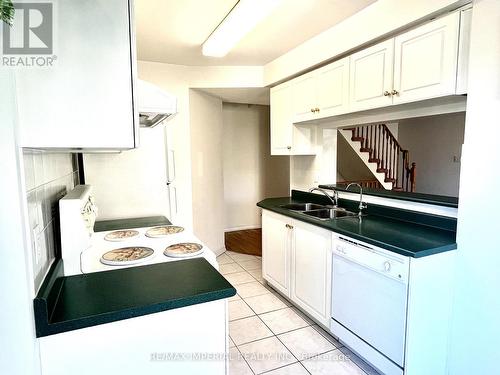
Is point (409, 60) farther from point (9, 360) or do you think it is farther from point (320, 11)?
point (9, 360)

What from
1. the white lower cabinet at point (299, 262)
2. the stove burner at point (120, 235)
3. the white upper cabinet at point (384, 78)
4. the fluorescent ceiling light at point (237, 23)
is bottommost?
the white lower cabinet at point (299, 262)

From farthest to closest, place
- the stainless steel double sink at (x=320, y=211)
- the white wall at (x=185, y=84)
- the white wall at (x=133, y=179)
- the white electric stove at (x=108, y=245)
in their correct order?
the white wall at (x=185, y=84) < the stainless steel double sink at (x=320, y=211) < the white wall at (x=133, y=179) < the white electric stove at (x=108, y=245)

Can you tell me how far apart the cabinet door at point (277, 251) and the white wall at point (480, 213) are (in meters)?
1.39

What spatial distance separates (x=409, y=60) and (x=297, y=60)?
1308mm

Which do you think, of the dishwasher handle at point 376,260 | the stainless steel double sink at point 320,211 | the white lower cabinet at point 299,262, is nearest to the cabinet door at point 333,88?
the stainless steel double sink at point 320,211

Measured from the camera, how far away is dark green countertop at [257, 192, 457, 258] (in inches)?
67.5

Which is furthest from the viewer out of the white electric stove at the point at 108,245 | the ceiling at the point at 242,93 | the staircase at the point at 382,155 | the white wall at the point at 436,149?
the white wall at the point at 436,149

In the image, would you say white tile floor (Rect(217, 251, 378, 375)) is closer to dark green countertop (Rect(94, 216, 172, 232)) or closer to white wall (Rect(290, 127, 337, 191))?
dark green countertop (Rect(94, 216, 172, 232))

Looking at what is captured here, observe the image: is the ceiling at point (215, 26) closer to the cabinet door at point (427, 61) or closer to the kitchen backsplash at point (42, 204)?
the cabinet door at point (427, 61)

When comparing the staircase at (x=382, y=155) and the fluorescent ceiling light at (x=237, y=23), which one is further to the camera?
the staircase at (x=382, y=155)

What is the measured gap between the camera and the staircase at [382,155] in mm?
5066

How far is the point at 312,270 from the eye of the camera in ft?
8.23

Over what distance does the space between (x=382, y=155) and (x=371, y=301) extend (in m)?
4.11

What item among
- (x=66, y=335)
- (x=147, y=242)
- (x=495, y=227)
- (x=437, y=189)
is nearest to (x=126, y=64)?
(x=66, y=335)
